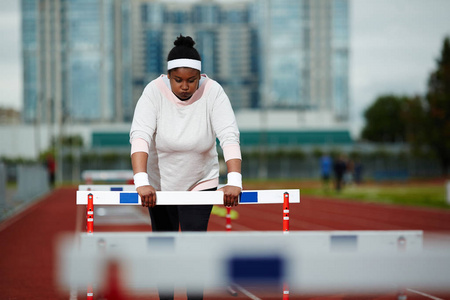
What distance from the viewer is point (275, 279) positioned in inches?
112

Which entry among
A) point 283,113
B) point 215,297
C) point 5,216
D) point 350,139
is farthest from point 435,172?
point 215,297

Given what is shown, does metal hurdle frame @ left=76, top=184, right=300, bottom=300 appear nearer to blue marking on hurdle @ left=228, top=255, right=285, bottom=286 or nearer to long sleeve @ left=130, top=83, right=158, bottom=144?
long sleeve @ left=130, top=83, right=158, bottom=144

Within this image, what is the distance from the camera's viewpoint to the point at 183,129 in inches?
148

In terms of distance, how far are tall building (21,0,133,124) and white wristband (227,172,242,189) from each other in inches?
3606

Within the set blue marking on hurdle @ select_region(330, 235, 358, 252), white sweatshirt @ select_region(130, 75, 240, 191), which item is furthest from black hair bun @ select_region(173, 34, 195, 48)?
blue marking on hurdle @ select_region(330, 235, 358, 252)

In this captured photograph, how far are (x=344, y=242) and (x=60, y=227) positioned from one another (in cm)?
1225

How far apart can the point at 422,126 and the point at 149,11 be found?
299ft

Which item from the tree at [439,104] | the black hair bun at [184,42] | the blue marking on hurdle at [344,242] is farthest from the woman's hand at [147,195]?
the tree at [439,104]

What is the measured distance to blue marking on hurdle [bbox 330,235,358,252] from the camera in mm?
3065

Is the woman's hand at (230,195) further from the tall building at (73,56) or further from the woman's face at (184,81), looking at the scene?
the tall building at (73,56)

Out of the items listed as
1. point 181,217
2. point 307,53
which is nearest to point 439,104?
point 181,217

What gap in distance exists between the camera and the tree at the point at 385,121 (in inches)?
3570

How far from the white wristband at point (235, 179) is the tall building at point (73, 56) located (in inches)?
3606

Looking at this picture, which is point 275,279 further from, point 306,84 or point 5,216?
point 306,84
